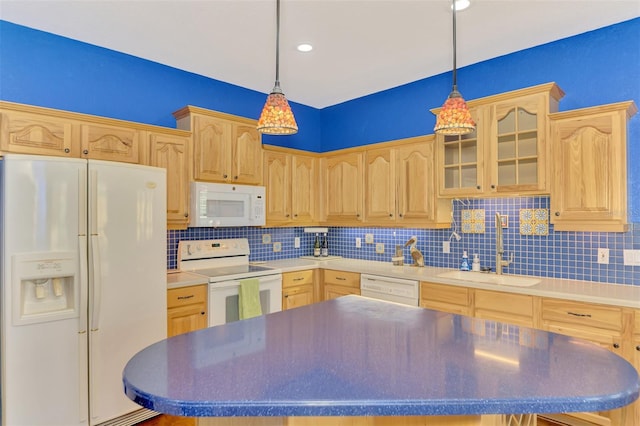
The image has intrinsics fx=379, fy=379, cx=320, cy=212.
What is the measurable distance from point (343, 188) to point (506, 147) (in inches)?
66.0

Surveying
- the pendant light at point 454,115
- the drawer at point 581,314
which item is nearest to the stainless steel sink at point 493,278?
the drawer at point 581,314

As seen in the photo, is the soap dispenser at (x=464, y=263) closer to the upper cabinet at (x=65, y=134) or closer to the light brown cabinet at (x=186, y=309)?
the light brown cabinet at (x=186, y=309)

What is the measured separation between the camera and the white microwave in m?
3.23

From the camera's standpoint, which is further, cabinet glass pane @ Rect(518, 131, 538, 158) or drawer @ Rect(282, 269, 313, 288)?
drawer @ Rect(282, 269, 313, 288)

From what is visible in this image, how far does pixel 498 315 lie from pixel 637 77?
74.9 inches

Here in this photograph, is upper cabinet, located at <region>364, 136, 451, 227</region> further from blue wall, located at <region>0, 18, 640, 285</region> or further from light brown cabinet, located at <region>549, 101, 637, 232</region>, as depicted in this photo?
light brown cabinet, located at <region>549, 101, 637, 232</region>

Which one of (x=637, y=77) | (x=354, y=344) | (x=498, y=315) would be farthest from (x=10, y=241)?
(x=637, y=77)

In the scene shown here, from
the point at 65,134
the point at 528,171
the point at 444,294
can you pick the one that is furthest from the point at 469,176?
the point at 65,134

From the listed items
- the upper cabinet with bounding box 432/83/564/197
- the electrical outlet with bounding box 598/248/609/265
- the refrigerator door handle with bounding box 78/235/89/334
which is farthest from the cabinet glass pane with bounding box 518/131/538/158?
the refrigerator door handle with bounding box 78/235/89/334

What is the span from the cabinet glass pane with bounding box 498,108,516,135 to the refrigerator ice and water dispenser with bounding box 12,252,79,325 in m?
3.09

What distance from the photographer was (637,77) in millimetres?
2617

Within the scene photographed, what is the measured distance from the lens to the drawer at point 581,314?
2250 mm

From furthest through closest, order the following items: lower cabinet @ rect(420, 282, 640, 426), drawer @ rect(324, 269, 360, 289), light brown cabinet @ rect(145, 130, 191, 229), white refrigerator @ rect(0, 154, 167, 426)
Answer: drawer @ rect(324, 269, 360, 289) → light brown cabinet @ rect(145, 130, 191, 229) → lower cabinet @ rect(420, 282, 640, 426) → white refrigerator @ rect(0, 154, 167, 426)

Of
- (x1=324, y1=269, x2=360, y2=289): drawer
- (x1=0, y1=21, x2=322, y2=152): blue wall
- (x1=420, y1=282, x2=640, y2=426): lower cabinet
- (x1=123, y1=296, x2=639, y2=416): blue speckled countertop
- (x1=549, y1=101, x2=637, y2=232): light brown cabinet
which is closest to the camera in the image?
(x1=123, y1=296, x2=639, y2=416): blue speckled countertop
